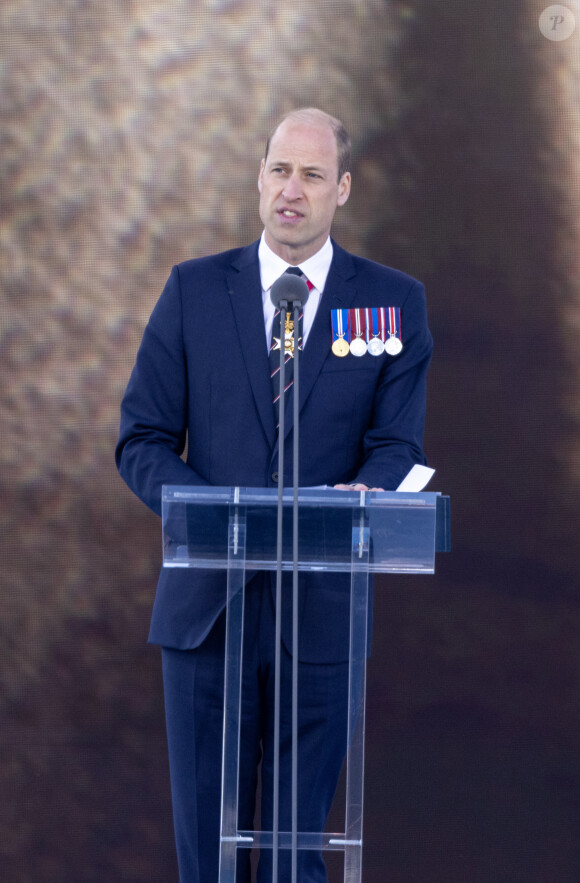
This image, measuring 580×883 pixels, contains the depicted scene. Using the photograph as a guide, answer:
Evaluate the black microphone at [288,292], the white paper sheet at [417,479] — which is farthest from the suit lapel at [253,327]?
the black microphone at [288,292]

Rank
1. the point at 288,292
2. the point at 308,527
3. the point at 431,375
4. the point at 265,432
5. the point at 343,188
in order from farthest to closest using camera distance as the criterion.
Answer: the point at 431,375 < the point at 343,188 < the point at 265,432 < the point at 308,527 < the point at 288,292

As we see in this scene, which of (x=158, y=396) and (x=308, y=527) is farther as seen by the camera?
(x=158, y=396)

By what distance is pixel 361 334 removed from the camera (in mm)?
2535

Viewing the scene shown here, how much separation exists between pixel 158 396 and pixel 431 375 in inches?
52.0

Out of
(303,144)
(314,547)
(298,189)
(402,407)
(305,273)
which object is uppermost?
(303,144)

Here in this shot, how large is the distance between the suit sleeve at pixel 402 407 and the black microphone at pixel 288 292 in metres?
0.59

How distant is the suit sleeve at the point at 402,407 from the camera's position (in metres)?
2.45

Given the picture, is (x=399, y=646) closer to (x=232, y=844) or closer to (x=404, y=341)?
(x=404, y=341)

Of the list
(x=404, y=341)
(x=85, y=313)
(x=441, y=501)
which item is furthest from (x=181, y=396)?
(x=85, y=313)

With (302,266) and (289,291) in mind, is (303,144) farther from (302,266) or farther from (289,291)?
(289,291)

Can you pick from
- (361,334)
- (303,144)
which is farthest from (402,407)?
(303,144)

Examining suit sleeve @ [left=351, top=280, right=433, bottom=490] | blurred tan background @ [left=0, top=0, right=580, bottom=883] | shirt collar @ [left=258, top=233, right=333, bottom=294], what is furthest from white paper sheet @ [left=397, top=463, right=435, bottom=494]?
blurred tan background @ [left=0, top=0, right=580, bottom=883]

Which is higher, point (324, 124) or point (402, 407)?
point (324, 124)

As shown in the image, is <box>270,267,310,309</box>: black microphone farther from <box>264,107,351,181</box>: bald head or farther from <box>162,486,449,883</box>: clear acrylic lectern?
<box>264,107,351,181</box>: bald head
